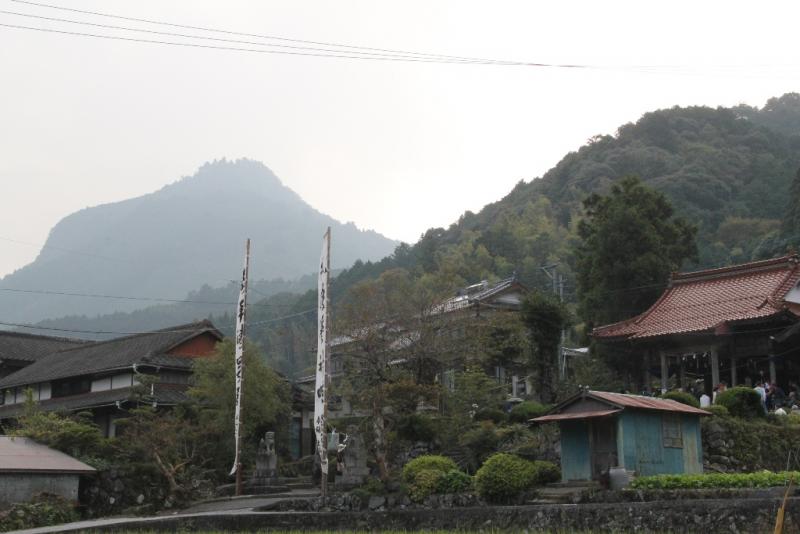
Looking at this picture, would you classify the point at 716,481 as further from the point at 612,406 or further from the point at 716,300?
the point at 716,300

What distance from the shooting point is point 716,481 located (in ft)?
55.4

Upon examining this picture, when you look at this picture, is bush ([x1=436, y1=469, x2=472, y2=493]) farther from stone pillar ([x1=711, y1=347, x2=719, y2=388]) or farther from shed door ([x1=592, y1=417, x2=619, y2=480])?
stone pillar ([x1=711, y1=347, x2=719, y2=388])

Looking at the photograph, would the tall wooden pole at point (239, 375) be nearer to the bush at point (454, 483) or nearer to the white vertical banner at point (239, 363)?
the white vertical banner at point (239, 363)

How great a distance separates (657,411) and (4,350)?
130ft

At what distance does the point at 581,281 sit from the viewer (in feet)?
128

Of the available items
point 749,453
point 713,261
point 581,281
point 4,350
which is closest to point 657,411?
point 749,453

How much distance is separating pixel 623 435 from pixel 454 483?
4.15 meters

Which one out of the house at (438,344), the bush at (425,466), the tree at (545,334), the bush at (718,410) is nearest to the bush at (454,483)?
the bush at (425,466)

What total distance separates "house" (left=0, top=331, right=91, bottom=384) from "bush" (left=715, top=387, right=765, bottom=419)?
36.4m

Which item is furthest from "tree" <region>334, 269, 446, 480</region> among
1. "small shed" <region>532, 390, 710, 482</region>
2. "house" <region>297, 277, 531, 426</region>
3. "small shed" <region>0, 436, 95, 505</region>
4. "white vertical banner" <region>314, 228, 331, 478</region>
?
"small shed" <region>0, 436, 95, 505</region>

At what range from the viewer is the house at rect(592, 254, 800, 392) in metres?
28.8

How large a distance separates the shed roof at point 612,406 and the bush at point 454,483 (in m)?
2.21

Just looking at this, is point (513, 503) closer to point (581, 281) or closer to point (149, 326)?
point (581, 281)

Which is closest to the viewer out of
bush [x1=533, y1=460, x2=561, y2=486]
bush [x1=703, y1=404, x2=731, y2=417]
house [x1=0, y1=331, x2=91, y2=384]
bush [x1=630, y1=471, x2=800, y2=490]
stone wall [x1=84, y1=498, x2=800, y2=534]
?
stone wall [x1=84, y1=498, x2=800, y2=534]
